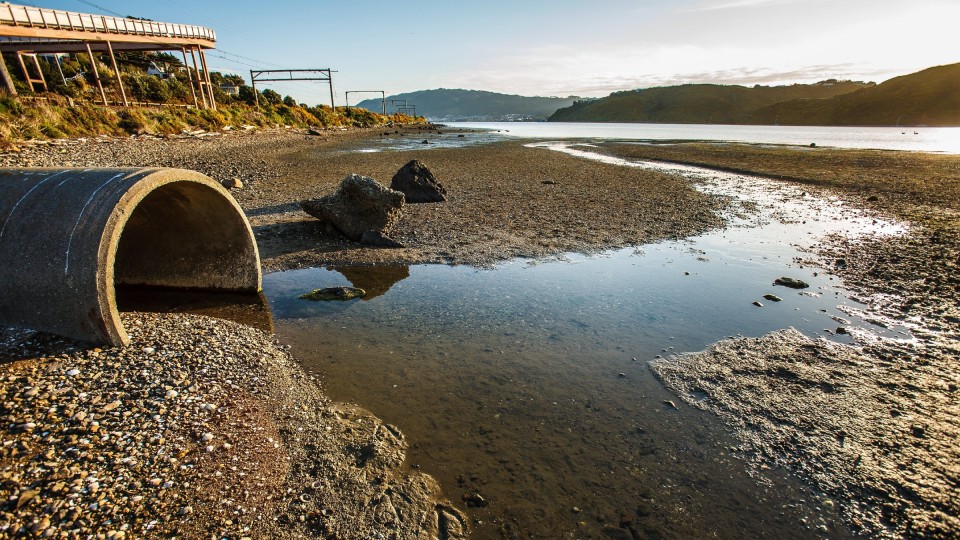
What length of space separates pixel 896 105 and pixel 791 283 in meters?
162

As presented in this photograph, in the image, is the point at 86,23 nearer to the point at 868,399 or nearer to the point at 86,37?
the point at 86,37

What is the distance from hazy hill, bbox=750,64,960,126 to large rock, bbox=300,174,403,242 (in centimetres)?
15163

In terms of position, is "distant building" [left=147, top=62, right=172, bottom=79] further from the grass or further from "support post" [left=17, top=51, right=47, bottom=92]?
"support post" [left=17, top=51, right=47, bottom=92]

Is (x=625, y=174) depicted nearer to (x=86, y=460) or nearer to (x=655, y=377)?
(x=655, y=377)

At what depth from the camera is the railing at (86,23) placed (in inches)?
798

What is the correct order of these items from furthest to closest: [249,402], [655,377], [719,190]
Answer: [719,190] → [655,377] → [249,402]

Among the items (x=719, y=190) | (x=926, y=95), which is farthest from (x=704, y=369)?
(x=926, y=95)

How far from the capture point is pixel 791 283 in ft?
24.8

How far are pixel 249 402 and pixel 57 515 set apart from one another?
59.8 inches

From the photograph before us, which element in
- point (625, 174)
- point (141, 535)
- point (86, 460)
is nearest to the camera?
point (141, 535)

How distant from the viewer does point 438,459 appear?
11.7ft

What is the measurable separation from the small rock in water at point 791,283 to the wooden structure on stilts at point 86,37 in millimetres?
27779

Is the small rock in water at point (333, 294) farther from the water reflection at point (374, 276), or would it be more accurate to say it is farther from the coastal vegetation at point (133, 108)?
the coastal vegetation at point (133, 108)

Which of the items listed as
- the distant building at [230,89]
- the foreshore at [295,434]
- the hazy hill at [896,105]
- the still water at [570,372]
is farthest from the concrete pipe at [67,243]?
the hazy hill at [896,105]
